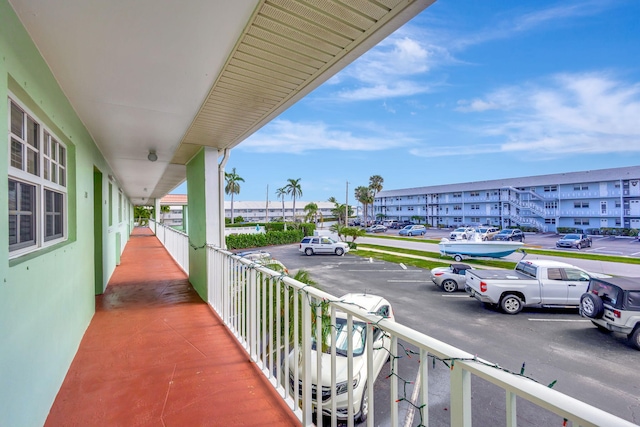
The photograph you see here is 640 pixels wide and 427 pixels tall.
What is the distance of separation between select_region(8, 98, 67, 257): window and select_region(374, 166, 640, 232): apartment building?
42814 mm

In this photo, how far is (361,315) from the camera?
129 centimetres

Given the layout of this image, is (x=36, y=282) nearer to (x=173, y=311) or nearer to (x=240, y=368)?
(x=240, y=368)

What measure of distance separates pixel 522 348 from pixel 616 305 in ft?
7.00

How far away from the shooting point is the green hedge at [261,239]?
2267cm

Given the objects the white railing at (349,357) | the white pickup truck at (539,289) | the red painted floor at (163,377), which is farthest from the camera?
the white pickup truck at (539,289)

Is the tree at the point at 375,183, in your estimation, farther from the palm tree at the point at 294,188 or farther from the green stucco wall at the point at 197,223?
the green stucco wall at the point at 197,223

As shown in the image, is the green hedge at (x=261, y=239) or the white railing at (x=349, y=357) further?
the green hedge at (x=261, y=239)

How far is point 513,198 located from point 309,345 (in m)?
43.5

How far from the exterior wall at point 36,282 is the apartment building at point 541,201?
42720mm

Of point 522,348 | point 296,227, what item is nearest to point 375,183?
point 296,227

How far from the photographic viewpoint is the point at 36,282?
180 centimetres

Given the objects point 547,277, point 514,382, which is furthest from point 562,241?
point 514,382

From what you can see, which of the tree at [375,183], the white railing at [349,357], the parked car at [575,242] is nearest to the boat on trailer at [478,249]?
the parked car at [575,242]

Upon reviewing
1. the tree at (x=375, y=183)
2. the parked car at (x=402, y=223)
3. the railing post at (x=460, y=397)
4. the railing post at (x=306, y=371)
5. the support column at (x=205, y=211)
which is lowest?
the parked car at (x=402, y=223)
